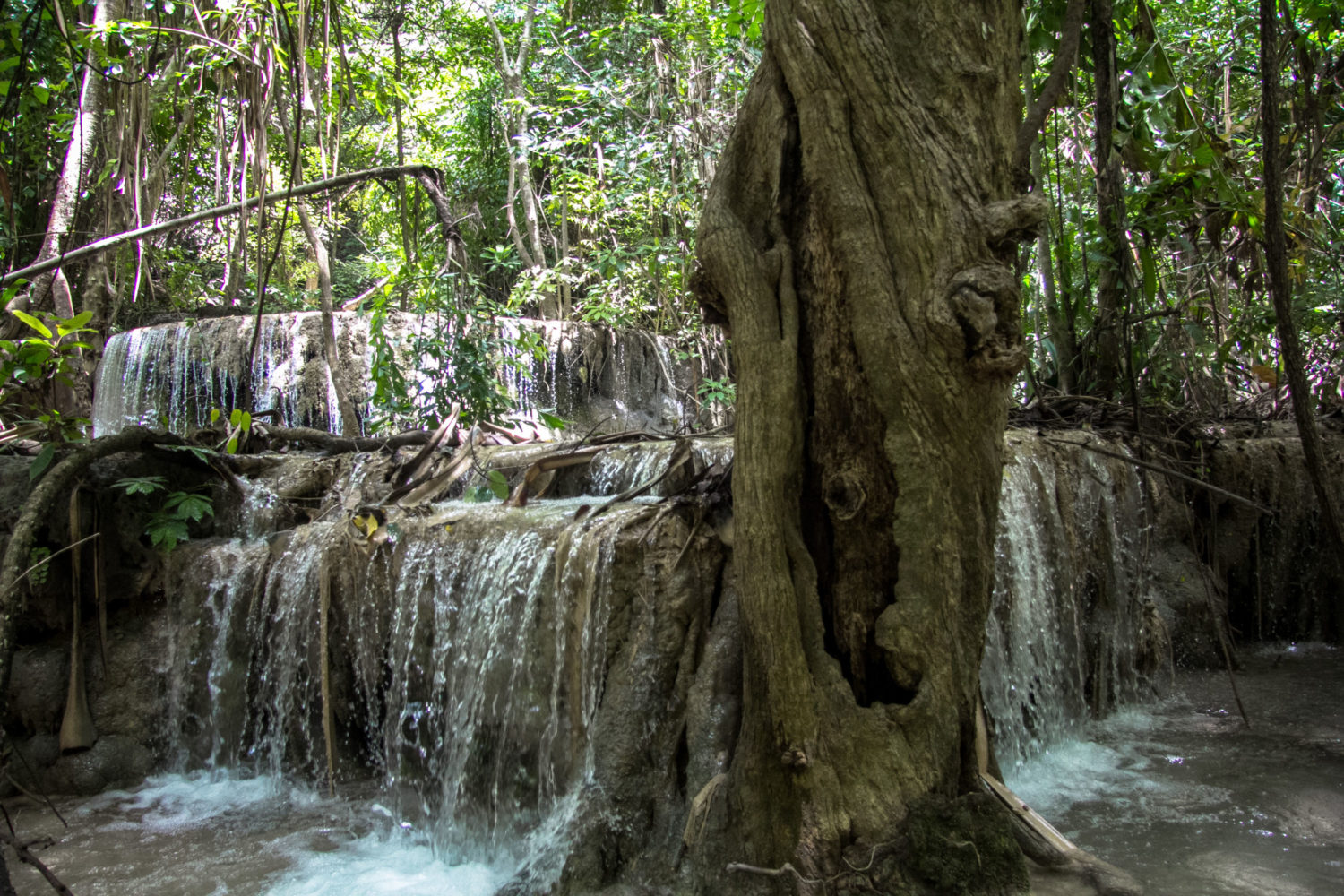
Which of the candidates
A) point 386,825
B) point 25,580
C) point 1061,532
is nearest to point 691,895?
point 386,825

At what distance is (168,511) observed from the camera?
18.4 ft

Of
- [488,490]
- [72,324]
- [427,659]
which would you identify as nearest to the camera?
[427,659]

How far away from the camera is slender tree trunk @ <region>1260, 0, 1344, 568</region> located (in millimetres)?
3387

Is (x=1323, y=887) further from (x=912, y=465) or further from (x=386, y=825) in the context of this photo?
(x=386, y=825)

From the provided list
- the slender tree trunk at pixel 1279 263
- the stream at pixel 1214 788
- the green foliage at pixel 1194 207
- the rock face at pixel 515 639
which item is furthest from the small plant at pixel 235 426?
the slender tree trunk at pixel 1279 263

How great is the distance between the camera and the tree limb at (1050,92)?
310cm

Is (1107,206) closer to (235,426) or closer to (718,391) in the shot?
(718,391)

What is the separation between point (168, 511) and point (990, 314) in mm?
5241

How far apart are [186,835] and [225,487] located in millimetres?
2538

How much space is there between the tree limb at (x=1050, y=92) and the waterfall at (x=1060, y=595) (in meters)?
1.94

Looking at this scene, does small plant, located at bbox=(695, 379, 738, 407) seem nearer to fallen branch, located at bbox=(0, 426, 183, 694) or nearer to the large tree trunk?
fallen branch, located at bbox=(0, 426, 183, 694)

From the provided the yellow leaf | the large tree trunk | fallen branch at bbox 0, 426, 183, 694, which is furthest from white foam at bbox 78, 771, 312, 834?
the yellow leaf

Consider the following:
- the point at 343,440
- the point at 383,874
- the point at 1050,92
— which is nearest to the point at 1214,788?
the point at 1050,92

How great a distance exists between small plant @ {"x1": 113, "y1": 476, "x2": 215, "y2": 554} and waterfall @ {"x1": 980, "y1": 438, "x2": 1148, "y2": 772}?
4.80 m
